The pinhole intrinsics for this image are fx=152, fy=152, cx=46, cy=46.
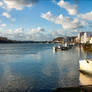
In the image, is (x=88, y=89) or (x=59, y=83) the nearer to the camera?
(x=88, y=89)

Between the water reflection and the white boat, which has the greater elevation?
the white boat

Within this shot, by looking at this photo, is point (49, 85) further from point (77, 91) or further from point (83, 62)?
point (83, 62)

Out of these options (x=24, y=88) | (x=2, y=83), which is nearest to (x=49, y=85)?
(x=24, y=88)

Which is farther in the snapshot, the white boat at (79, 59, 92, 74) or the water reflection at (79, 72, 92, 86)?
the white boat at (79, 59, 92, 74)

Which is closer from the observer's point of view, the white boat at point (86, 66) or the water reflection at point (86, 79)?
the water reflection at point (86, 79)

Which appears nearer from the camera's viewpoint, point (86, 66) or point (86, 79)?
point (86, 79)

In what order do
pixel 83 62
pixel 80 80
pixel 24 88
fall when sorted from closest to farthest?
pixel 24 88 < pixel 80 80 < pixel 83 62

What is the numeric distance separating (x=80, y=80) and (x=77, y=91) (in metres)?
6.29

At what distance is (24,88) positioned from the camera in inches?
596

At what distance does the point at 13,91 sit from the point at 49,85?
12.7 ft

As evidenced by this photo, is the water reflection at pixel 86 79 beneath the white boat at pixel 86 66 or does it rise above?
beneath

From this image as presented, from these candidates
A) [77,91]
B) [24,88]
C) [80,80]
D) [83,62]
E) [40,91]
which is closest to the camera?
[77,91]

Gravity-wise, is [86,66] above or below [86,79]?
above

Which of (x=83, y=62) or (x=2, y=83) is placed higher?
A: (x=83, y=62)
